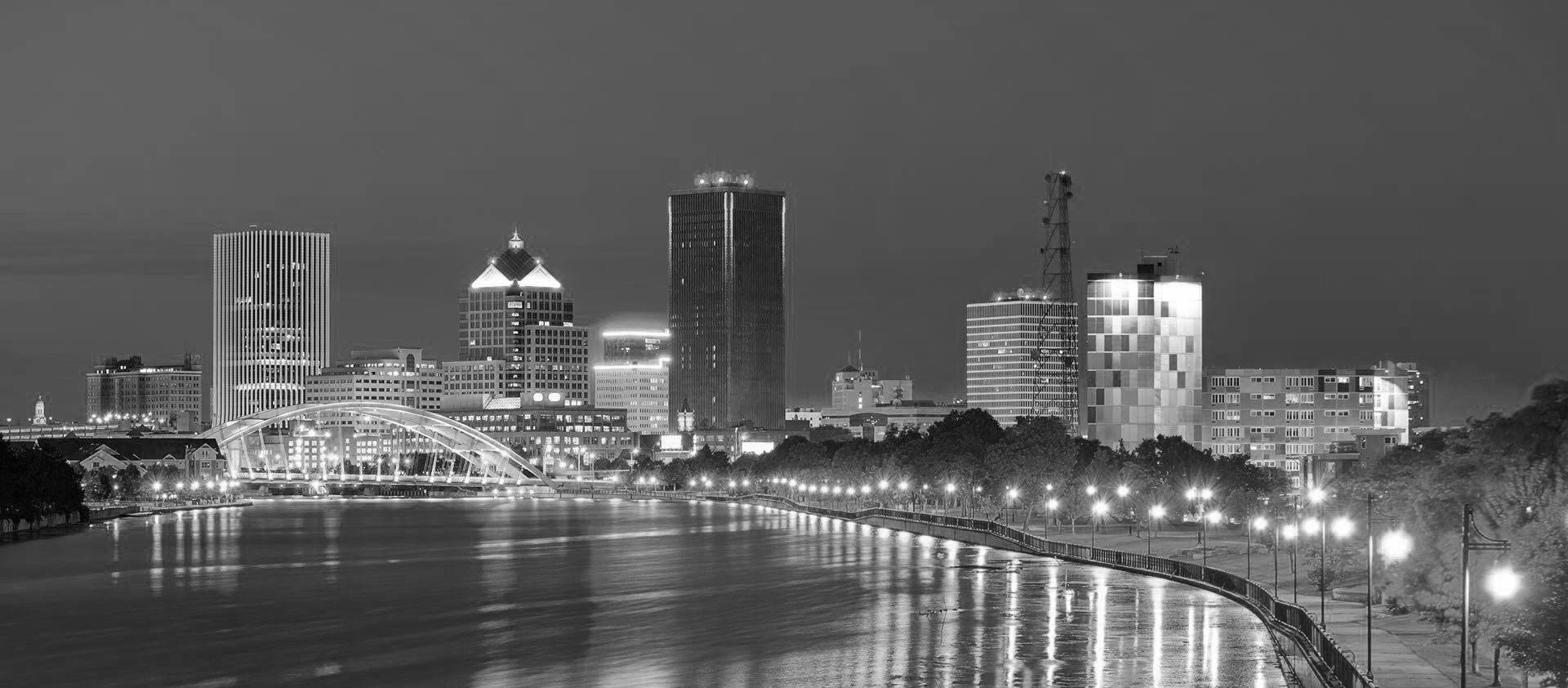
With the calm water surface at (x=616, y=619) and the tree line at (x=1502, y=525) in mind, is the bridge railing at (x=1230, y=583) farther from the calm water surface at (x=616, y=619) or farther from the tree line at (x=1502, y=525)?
the tree line at (x=1502, y=525)

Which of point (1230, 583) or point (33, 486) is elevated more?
point (1230, 583)

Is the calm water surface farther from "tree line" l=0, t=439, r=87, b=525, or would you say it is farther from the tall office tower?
the tall office tower

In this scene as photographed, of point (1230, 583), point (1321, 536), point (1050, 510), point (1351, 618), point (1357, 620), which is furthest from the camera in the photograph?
point (1050, 510)

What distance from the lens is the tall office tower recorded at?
582 ft

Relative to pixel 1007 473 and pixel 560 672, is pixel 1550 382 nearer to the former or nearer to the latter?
pixel 560 672

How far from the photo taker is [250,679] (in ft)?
214

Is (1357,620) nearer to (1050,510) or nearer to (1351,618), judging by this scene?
(1351,618)

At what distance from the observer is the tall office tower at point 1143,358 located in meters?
177

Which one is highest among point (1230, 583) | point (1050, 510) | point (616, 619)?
point (1230, 583)

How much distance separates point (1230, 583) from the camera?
274ft

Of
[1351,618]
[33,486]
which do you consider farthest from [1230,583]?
[33,486]

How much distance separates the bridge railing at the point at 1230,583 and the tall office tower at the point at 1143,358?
2643cm

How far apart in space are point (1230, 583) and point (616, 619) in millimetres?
25644

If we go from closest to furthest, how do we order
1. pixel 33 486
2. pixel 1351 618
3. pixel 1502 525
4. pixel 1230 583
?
pixel 1502 525 < pixel 1351 618 < pixel 1230 583 < pixel 33 486
